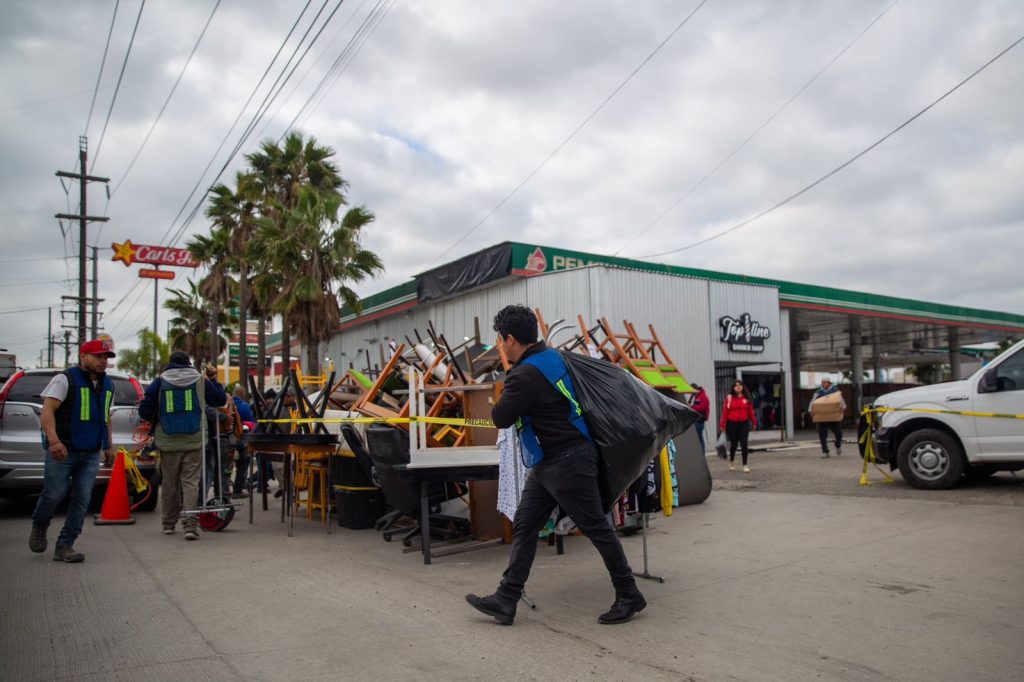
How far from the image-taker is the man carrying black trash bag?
4.18 meters

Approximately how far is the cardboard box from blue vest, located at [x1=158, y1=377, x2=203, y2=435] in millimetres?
12564

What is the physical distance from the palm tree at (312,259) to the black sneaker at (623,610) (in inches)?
721

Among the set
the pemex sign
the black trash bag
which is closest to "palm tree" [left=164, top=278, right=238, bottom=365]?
the pemex sign

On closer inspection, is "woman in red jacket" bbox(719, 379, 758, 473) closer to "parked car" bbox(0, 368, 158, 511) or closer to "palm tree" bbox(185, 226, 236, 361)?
"parked car" bbox(0, 368, 158, 511)

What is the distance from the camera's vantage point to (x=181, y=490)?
Result: 7.57 metres

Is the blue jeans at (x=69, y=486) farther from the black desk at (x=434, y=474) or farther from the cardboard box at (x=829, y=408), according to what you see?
the cardboard box at (x=829, y=408)

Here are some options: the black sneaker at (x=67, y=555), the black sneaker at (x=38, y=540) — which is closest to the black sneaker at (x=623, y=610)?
the black sneaker at (x=67, y=555)

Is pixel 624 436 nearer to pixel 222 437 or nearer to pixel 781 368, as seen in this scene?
pixel 222 437

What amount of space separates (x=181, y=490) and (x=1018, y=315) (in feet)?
128

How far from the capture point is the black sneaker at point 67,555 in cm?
609

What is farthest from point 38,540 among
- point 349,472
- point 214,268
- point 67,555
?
point 214,268

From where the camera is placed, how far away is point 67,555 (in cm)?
609

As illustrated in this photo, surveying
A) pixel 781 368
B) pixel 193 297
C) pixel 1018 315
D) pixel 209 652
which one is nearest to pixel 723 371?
pixel 781 368

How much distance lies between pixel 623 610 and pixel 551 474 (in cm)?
88
